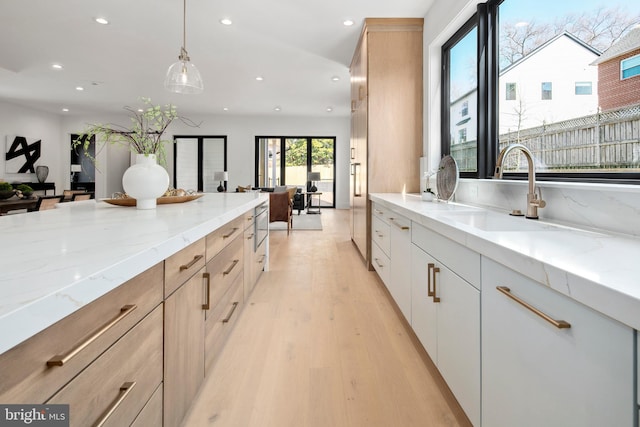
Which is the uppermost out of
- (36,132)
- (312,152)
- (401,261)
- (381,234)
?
(36,132)

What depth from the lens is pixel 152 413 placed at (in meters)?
0.97

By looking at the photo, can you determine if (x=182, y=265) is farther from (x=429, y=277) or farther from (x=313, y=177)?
(x=313, y=177)

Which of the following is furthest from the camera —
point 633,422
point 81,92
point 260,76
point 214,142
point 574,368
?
point 214,142

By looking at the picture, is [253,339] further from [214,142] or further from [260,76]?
[214,142]

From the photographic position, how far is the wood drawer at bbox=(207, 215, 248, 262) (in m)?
1.54

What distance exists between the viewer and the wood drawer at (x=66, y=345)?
0.50 m

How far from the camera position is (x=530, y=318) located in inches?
33.0

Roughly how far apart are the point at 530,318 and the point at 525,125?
1.66 m

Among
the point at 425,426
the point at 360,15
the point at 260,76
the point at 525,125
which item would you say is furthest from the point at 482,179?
the point at 260,76

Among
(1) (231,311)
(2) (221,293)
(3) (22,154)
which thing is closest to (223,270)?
(2) (221,293)

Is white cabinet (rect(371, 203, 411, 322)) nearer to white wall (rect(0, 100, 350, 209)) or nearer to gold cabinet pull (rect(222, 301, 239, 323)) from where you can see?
gold cabinet pull (rect(222, 301, 239, 323))

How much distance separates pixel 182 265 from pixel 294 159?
9.95 m

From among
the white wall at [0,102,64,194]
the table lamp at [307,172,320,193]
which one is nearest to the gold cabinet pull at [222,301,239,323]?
the table lamp at [307,172,320,193]

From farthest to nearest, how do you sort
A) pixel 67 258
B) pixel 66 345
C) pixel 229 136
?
pixel 229 136 < pixel 67 258 < pixel 66 345
